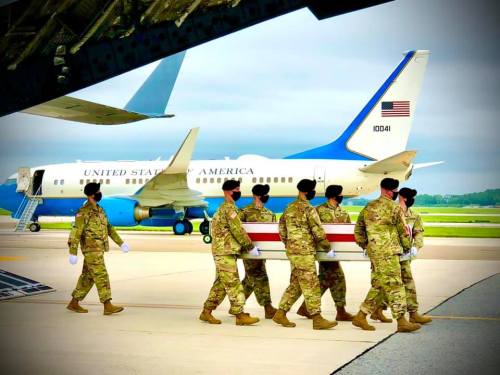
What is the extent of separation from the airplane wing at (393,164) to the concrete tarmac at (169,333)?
13.5 metres

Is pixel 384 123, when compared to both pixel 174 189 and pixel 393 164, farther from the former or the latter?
pixel 174 189

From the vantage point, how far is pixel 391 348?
8164 mm

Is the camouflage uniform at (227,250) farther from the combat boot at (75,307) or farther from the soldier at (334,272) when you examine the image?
the combat boot at (75,307)

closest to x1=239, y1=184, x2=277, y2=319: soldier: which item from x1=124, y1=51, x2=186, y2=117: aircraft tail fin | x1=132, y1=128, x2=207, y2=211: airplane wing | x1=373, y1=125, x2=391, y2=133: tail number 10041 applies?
x1=124, y1=51, x2=186, y2=117: aircraft tail fin

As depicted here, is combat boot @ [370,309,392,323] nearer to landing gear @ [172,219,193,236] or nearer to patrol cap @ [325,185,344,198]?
patrol cap @ [325,185,344,198]

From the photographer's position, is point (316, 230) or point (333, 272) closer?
point (316, 230)

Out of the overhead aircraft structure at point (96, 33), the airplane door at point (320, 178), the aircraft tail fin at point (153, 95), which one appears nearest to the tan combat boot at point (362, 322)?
the overhead aircraft structure at point (96, 33)

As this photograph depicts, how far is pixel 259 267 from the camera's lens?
430 inches

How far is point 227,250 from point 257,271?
37.3 inches

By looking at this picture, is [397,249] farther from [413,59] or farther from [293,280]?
[413,59]

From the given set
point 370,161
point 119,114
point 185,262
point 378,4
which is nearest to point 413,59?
point 370,161

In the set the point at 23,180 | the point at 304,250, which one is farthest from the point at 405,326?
the point at 23,180

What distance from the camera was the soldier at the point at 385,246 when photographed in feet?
30.4

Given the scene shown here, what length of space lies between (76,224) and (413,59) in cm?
2741
